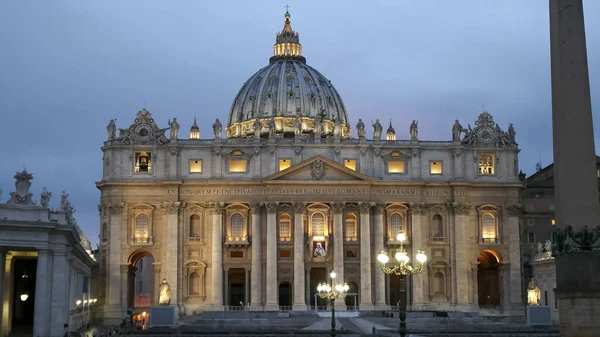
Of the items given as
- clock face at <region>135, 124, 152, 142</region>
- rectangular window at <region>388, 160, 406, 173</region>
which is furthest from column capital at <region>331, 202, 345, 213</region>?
clock face at <region>135, 124, 152, 142</region>

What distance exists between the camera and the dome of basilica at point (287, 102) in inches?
5017

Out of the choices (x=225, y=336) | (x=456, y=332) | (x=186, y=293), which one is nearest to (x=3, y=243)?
(x=225, y=336)

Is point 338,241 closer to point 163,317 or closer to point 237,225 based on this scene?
point 237,225

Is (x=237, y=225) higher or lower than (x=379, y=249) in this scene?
higher

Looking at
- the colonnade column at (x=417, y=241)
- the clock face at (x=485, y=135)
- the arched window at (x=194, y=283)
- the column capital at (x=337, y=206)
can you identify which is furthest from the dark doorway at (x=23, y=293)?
the clock face at (x=485, y=135)

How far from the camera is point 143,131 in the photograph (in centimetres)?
9606

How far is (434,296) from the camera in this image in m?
94.4

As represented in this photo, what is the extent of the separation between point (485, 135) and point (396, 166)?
1014 cm

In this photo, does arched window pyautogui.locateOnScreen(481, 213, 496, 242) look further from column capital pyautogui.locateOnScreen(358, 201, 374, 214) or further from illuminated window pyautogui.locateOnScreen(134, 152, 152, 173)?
illuminated window pyautogui.locateOnScreen(134, 152, 152, 173)

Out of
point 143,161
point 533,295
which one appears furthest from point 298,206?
point 533,295

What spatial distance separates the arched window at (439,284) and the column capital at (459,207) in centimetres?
652

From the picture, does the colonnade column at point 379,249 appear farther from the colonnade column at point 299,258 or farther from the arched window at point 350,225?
the colonnade column at point 299,258

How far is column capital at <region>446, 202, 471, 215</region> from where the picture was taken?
9494cm

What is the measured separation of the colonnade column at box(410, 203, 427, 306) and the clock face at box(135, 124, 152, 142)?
2785 cm
